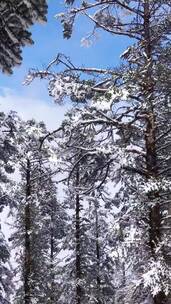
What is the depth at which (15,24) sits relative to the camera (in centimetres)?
658

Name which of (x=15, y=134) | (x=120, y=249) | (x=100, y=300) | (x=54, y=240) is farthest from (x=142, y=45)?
(x=54, y=240)

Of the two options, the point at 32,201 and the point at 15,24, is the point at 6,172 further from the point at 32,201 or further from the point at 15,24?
the point at 15,24

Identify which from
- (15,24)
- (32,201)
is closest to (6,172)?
(32,201)

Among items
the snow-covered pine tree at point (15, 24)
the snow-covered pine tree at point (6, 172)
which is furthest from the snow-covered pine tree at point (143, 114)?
the snow-covered pine tree at point (6, 172)

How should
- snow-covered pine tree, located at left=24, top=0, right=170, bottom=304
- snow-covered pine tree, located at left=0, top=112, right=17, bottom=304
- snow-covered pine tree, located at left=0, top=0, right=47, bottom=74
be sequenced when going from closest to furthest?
snow-covered pine tree, located at left=0, top=0, right=47, bottom=74 → snow-covered pine tree, located at left=24, top=0, right=170, bottom=304 → snow-covered pine tree, located at left=0, top=112, right=17, bottom=304

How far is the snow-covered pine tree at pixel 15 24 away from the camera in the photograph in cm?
636

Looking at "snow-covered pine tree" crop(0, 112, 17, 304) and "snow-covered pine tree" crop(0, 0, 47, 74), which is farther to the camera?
"snow-covered pine tree" crop(0, 112, 17, 304)

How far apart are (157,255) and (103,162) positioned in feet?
7.73

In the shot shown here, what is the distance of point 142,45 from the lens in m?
11.3

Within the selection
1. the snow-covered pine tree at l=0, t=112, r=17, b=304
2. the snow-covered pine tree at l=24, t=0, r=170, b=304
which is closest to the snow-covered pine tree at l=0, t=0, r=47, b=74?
the snow-covered pine tree at l=24, t=0, r=170, b=304

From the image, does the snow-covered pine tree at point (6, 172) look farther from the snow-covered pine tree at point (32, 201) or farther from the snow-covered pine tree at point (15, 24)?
the snow-covered pine tree at point (15, 24)

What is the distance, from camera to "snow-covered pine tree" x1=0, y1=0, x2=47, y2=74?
6.36m

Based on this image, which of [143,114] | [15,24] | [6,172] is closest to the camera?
[15,24]

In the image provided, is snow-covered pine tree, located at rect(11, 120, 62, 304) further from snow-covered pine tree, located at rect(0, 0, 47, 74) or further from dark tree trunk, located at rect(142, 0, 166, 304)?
snow-covered pine tree, located at rect(0, 0, 47, 74)
